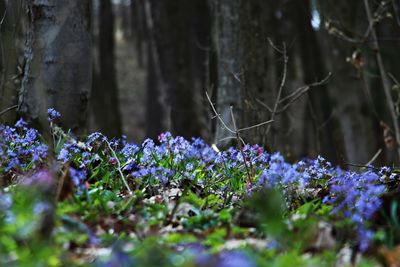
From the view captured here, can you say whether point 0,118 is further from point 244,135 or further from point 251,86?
point 251,86

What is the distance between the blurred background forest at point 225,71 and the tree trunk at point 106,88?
31 millimetres

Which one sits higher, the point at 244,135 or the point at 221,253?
the point at 244,135

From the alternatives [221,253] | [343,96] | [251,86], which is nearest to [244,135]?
[251,86]

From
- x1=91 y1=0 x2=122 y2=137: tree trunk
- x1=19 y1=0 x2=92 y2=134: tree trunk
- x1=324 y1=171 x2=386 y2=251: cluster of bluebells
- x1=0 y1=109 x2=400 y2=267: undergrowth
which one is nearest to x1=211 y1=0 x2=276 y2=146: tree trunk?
x1=19 y1=0 x2=92 y2=134: tree trunk

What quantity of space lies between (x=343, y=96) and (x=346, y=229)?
26.0ft

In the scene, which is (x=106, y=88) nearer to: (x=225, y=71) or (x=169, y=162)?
(x=225, y=71)

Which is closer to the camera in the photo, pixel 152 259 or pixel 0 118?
pixel 152 259

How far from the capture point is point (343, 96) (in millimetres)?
10070

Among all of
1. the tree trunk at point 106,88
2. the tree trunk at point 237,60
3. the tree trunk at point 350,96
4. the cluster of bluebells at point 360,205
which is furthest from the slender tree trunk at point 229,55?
the tree trunk at point 106,88

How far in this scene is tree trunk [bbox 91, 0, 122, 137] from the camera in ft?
46.6

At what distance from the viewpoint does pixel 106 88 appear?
15375mm

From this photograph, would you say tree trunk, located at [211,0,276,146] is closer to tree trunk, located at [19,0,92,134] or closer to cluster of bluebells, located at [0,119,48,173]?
tree trunk, located at [19,0,92,134]

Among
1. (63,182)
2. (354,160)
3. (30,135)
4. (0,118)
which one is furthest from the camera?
(354,160)

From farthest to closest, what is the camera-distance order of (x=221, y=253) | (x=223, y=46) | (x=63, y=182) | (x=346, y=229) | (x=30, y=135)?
(x=223, y=46), (x=30, y=135), (x=63, y=182), (x=346, y=229), (x=221, y=253)
